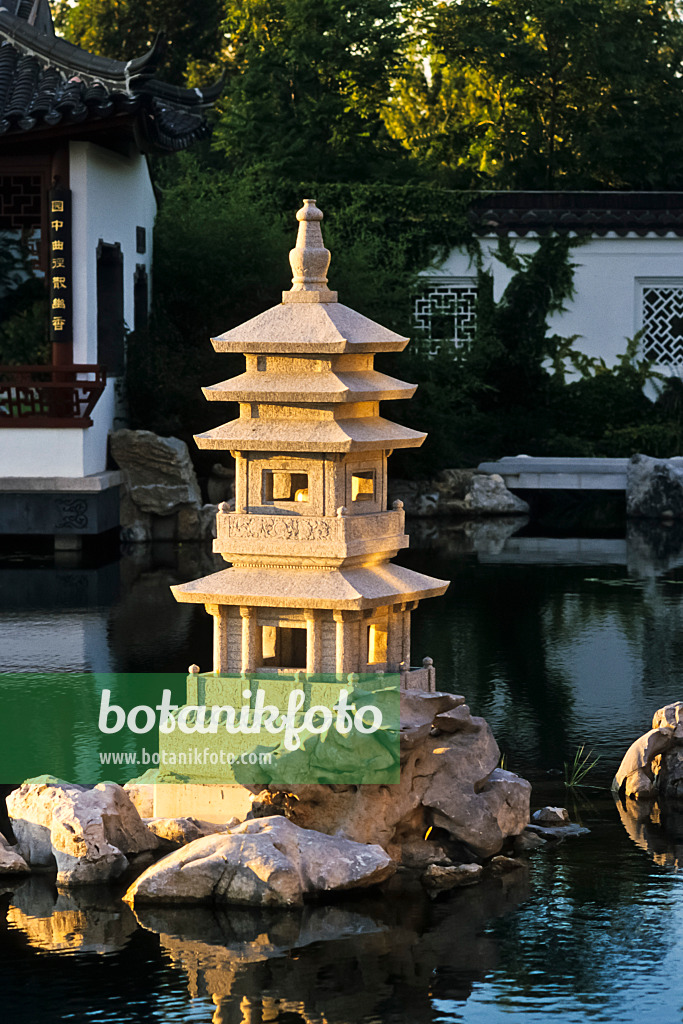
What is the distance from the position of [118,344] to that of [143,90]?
4296mm

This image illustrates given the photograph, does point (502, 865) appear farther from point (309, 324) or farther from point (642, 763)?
point (309, 324)

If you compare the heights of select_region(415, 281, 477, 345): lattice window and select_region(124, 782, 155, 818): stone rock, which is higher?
select_region(415, 281, 477, 345): lattice window

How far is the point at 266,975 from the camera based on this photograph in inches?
354

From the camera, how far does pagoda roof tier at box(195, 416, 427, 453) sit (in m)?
11.3

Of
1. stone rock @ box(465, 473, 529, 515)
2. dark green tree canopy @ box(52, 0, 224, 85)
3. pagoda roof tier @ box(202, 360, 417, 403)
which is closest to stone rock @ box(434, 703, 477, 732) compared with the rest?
pagoda roof tier @ box(202, 360, 417, 403)

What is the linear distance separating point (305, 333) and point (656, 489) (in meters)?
17.0

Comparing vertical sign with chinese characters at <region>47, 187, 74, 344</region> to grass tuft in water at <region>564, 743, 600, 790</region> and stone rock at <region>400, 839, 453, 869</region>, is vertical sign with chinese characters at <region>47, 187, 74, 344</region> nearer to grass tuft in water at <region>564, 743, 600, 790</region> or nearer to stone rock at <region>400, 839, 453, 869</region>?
grass tuft in water at <region>564, 743, 600, 790</region>

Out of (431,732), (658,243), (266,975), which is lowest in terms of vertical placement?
(266,975)

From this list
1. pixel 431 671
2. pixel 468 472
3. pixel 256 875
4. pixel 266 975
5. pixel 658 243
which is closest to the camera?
pixel 266 975

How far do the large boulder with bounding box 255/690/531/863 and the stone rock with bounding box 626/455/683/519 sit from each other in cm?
1670

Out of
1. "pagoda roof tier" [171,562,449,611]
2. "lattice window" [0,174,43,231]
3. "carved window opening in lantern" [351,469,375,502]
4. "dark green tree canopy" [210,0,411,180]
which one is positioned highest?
"dark green tree canopy" [210,0,411,180]

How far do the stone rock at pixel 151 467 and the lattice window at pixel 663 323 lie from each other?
10.7m

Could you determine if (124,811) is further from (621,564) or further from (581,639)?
(621,564)

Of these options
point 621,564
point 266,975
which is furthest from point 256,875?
point 621,564
